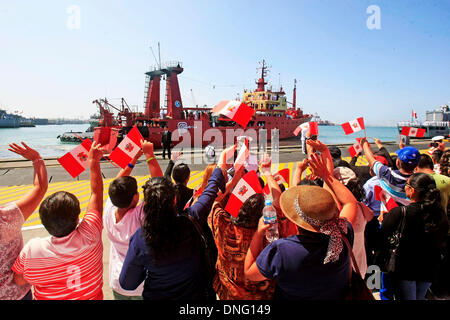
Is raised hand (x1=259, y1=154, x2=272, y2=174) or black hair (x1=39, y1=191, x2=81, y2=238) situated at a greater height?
raised hand (x1=259, y1=154, x2=272, y2=174)

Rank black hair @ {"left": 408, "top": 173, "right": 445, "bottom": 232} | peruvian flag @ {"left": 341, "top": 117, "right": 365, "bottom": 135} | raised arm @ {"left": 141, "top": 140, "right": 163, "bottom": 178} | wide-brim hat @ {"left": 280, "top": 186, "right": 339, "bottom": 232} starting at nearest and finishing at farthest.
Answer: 1. wide-brim hat @ {"left": 280, "top": 186, "right": 339, "bottom": 232}
2. black hair @ {"left": 408, "top": 173, "right": 445, "bottom": 232}
3. raised arm @ {"left": 141, "top": 140, "right": 163, "bottom": 178}
4. peruvian flag @ {"left": 341, "top": 117, "right": 365, "bottom": 135}

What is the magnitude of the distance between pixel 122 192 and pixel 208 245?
810 mm

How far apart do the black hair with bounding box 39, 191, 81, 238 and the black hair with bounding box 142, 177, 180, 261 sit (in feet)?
1.72

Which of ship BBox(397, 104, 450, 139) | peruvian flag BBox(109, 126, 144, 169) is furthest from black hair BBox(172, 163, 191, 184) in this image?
ship BBox(397, 104, 450, 139)

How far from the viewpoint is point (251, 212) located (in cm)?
191

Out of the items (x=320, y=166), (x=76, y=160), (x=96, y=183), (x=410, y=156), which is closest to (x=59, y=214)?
(x=96, y=183)

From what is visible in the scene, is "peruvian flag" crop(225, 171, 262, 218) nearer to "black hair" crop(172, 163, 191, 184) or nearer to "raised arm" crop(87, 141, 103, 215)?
"black hair" crop(172, 163, 191, 184)

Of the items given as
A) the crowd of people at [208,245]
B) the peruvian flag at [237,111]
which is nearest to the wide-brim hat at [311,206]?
the crowd of people at [208,245]

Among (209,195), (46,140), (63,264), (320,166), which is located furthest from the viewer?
(46,140)

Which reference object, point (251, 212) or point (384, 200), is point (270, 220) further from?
point (384, 200)

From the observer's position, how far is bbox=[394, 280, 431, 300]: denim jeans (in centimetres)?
233

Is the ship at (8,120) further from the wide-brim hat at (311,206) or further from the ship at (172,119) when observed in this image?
the wide-brim hat at (311,206)
